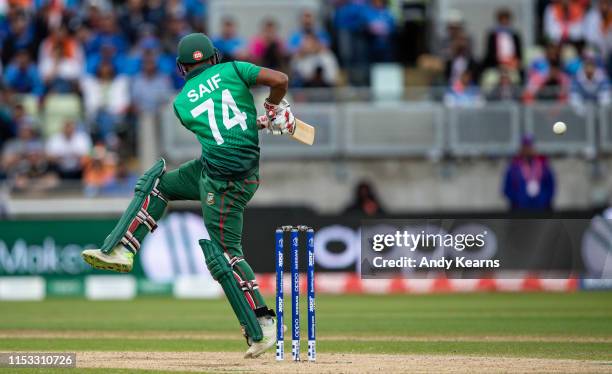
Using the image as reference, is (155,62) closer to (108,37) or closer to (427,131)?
(108,37)

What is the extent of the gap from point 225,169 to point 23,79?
12.8 meters

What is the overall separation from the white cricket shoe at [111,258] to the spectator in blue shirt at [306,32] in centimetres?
1215

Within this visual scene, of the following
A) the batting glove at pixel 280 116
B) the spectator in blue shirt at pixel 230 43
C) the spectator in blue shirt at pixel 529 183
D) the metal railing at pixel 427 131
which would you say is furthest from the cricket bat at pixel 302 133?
the spectator in blue shirt at pixel 230 43

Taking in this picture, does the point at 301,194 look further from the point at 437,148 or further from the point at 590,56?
the point at 590,56

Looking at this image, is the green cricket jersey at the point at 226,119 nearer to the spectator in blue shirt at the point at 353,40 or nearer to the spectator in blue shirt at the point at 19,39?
the spectator in blue shirt at the point at 353,40

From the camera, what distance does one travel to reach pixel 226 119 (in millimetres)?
8953

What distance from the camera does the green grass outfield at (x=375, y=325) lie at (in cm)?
1069

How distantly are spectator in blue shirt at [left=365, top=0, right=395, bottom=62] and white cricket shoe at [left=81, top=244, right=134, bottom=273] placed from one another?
42.6ft

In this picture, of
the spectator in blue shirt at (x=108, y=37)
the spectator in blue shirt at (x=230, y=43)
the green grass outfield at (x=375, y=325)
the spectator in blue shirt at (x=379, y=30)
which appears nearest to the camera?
the green grass outfield at (x=375, y=325)

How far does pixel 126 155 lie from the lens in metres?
20.4

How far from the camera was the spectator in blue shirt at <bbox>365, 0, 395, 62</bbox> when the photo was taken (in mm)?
21469

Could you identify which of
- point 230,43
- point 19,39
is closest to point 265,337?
point 230,43

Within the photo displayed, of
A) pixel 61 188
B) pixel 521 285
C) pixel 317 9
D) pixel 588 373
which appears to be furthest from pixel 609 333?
pixel 317 9

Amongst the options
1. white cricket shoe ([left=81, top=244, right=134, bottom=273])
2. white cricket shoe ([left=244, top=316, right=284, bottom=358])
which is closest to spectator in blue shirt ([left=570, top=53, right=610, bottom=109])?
white cricket shoe ([left=244, top=316, right=284, bottom=358])
